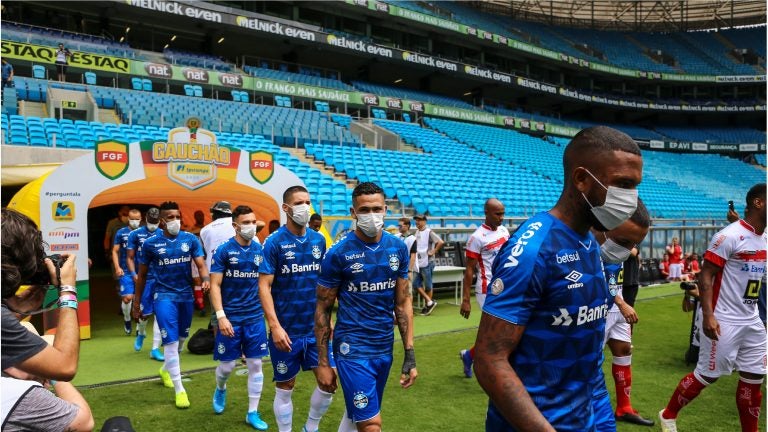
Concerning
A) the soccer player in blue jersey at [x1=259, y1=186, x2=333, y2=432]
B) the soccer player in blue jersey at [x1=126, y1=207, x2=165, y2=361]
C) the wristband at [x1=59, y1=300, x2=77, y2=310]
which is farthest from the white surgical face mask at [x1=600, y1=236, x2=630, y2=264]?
the soccer player in blue jersey at [x1=126, y1=207, x2=165, y2=361]

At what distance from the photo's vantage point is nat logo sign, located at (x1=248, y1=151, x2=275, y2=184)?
426 inches

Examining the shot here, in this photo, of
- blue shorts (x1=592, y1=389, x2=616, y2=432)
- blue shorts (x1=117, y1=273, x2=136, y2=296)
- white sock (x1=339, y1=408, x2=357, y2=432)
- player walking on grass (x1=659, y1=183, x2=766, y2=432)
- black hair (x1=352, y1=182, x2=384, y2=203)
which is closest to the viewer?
blue shorts (x1=592, y1=389, x2=616, y2=432)

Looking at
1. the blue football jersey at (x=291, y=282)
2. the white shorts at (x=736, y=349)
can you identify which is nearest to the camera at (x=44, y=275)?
the blue football jersey at (x=291, y=282)

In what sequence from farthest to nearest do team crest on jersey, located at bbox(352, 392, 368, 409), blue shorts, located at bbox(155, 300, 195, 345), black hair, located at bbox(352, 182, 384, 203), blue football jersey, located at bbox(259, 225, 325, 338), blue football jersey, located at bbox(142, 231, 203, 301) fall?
blue football jersey, located at bbox(142, 231, 203, 301) < blue shorts, located at bbox(155, 300, 195, 345) < blue football jersey, located at bbox(259, 225, 325, 338) < black hair, located at bbox(352, 182, 384, 203) < team crest on jersey, located at bbox(352, 392, 368, 409)

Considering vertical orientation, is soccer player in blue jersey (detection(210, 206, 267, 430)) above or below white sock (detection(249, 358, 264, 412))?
above

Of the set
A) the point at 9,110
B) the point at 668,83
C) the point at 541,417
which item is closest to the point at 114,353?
the point at 541,417

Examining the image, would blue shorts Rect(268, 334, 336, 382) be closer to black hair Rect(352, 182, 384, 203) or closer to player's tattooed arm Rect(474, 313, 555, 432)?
black hair Rect(352, 182, 384, 203)

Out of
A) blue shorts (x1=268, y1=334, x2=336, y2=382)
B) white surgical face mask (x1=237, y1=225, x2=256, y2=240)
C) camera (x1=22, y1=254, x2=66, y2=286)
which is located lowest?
blue shorts (x1=268, y1=334, x2=336, y2=382)

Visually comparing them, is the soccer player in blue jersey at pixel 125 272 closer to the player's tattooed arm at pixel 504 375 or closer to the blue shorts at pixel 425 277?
the blue shorts at pixel 425 277

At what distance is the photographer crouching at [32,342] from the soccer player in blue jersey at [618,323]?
2162 millimetres

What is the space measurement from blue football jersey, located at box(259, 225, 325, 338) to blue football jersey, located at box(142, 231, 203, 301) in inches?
84.6

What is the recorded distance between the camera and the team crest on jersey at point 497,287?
2055 millimetres

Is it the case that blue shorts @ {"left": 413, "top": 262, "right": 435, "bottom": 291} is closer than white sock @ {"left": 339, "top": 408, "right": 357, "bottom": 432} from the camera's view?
No

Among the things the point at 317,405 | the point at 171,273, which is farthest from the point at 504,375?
the point at 171,273
